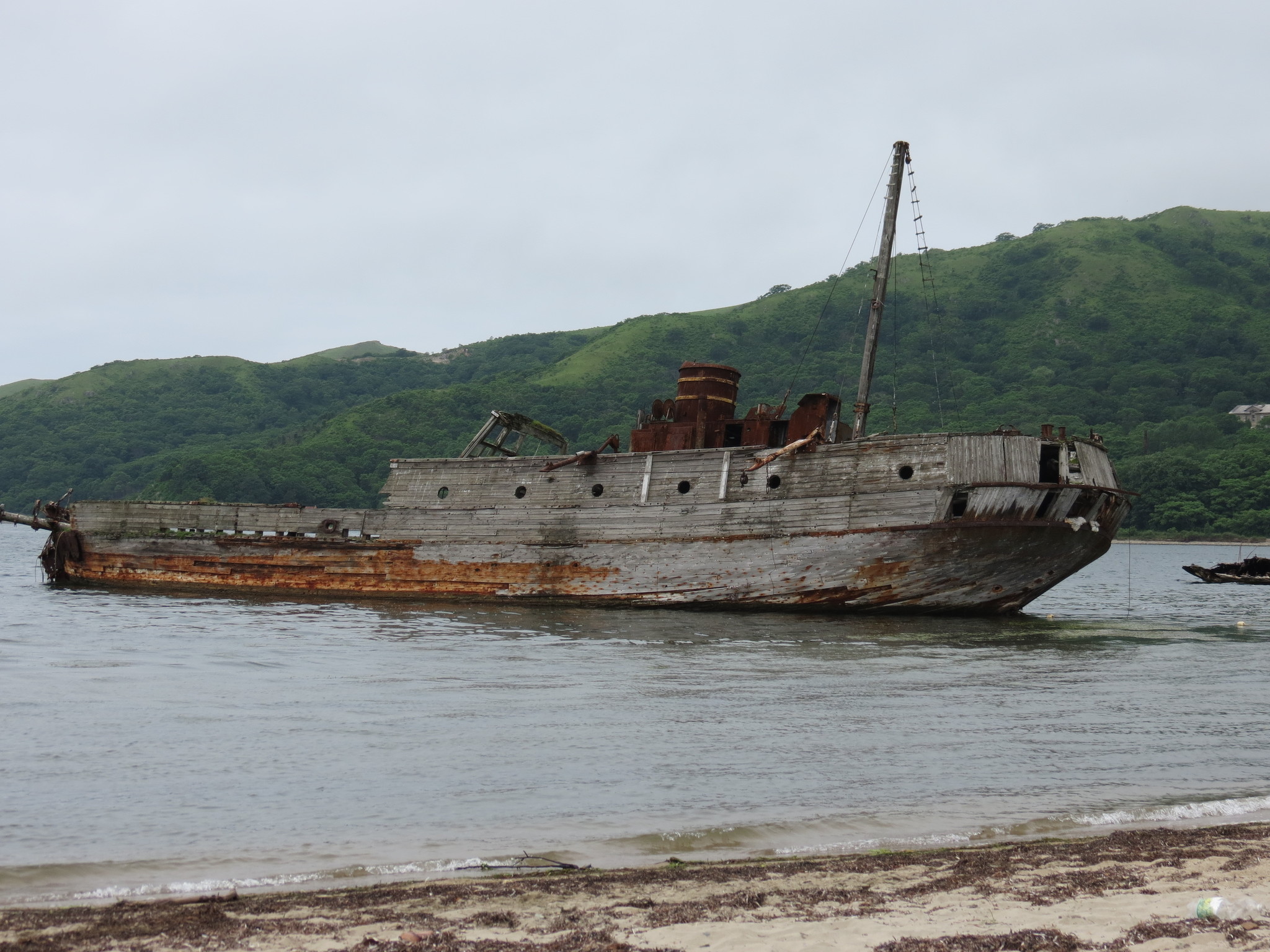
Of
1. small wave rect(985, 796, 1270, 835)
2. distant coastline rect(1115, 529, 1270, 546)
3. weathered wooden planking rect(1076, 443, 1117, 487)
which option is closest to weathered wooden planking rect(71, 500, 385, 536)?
weathered wooden planking rect(1076, 443, 1117, 487)

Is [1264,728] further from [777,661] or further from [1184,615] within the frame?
[1184,615]

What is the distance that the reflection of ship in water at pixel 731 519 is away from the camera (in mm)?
21953

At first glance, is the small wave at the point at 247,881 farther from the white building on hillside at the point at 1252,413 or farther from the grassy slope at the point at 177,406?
the white building on hillside at the point at 1252,413

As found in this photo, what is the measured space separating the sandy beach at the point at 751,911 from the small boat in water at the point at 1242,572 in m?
47.2

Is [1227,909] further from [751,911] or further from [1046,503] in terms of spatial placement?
[1046,503]

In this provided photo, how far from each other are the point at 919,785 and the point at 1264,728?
580cm

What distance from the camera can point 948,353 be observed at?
134250 millimetres

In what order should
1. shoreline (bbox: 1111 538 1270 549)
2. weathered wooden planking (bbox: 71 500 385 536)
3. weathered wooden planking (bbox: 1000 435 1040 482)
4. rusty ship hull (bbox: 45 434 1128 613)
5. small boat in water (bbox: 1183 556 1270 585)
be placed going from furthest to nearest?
1. shoreline (bbox: 1111 538 1270 549)
2. small boat in water (bbox: 1183 556 1270 585)
3. weathered wooden planking (bbox: 71 500 385 536)
4. rusty ship hull (bbox: 45 434 1128 613)
5. weathered wooden planking (bbox: 1000 435 1040 482)

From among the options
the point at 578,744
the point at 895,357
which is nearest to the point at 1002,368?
the point at 895,357

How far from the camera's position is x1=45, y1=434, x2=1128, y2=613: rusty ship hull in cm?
2189

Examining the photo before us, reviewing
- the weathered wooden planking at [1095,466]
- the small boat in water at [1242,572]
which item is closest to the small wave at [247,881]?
the weathered wooden planking at [1095,466]

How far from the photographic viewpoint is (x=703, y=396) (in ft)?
87.9

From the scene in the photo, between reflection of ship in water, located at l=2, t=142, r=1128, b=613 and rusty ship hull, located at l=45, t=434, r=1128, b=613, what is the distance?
4cm

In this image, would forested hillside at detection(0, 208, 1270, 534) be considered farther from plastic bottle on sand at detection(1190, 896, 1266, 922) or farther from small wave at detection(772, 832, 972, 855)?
plastic bottle on sand at detection(1190, 896, 1266, 922)
